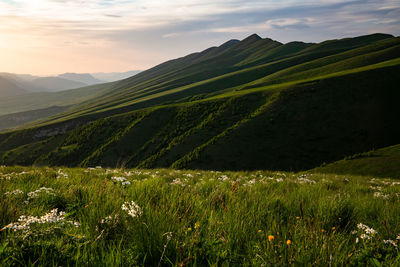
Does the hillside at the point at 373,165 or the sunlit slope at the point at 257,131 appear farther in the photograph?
the sunlit slope at the point at 257,131

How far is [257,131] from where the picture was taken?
206 ft

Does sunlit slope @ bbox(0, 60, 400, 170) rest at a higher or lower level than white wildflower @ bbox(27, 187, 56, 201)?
lower

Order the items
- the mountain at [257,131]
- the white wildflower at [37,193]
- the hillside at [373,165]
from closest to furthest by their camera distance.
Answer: the white wildflower at [37,193]
the hillside at [373,165]
the mountain at [257,131]

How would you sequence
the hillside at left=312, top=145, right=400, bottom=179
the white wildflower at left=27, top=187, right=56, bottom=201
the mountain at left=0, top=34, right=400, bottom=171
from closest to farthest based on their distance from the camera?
the white wildflower at left=27, top=187, right=56, bottom=201
the hillside at left=312, top=145, right=400, bottom=179
the mountain at left=0, top=34, right=400, bottom=171

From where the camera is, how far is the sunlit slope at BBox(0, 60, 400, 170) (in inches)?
2148

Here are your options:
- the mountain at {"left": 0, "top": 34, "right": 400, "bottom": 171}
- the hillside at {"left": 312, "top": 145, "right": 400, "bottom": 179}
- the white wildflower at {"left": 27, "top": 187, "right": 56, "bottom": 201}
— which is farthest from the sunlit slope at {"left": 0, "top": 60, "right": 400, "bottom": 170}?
the white wildflower at {"left": 27, "top": 187, "right": 56, "bottom": 201}

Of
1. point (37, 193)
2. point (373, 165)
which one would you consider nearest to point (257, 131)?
point (373, 165)

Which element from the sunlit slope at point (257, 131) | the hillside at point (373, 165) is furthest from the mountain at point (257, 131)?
the hillside at point (373, 165)

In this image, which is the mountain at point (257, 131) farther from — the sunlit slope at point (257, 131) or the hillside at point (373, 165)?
the hillside at point (373, 165)

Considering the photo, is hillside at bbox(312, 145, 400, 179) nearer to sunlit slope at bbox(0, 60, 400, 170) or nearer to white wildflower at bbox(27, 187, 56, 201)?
sunlit slope at bbox(0, 60, 400, 170)

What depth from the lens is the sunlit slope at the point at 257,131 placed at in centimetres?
5456

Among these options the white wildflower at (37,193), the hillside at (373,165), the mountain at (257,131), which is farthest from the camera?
the mountain at (257,131)

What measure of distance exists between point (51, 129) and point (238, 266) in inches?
5743

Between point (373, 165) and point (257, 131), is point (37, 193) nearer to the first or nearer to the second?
point (373, 165)
